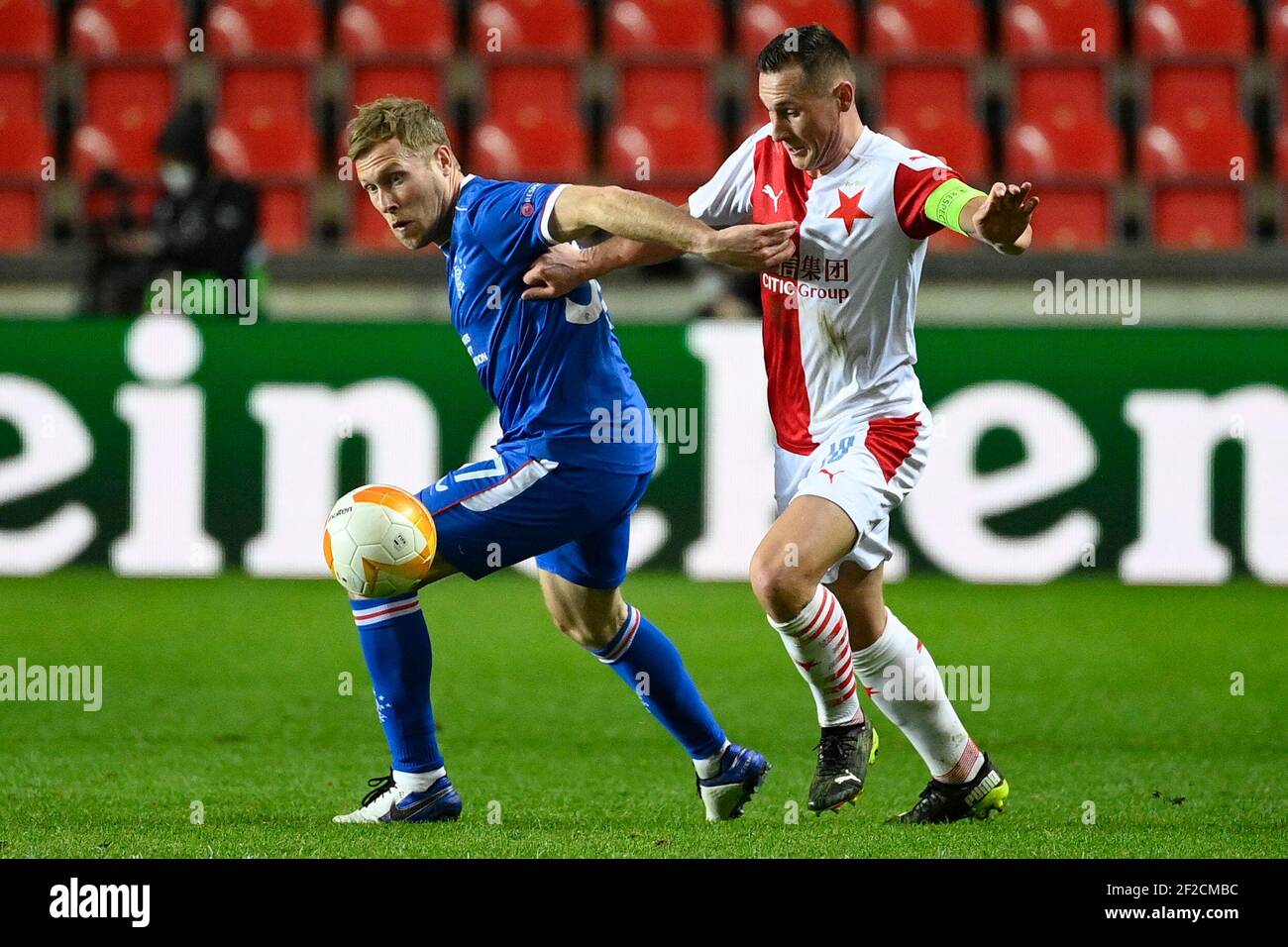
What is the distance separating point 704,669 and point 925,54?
6.31 m

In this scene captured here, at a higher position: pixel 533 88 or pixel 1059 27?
pixel 1059 27

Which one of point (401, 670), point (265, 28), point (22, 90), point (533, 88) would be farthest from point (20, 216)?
point (401, 670)

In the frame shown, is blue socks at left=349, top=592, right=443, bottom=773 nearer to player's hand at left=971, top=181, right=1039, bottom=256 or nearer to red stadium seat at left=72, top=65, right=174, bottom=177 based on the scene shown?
player's hand at left=971, top=181, right=1039, bottom=256

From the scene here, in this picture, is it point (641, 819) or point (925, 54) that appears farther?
point (925, 54)

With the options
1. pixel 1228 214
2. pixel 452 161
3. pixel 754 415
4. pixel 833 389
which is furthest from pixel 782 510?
pixel 1228 214

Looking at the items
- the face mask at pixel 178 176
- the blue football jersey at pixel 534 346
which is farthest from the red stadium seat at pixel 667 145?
the blue football jersey at pixel 534 346

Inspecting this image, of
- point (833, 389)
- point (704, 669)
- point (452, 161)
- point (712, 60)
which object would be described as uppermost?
point (712, 60)

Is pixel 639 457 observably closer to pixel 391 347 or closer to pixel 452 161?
pixel 452 161

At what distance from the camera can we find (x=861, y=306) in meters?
4.85

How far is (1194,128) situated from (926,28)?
1.87 m

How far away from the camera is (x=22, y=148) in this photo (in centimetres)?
1217

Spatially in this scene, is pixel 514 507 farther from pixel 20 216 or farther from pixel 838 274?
pixel 20 216

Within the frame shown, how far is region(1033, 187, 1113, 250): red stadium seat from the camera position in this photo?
11789 mm

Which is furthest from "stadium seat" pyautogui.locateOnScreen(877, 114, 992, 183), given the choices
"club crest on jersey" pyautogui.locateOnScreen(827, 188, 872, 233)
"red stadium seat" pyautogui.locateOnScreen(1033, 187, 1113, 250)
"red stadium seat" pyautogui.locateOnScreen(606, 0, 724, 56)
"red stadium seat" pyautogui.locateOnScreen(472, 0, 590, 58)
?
"club crest on jersey" pyautogui.locateOnScreen(827, 188, 872, 233)
